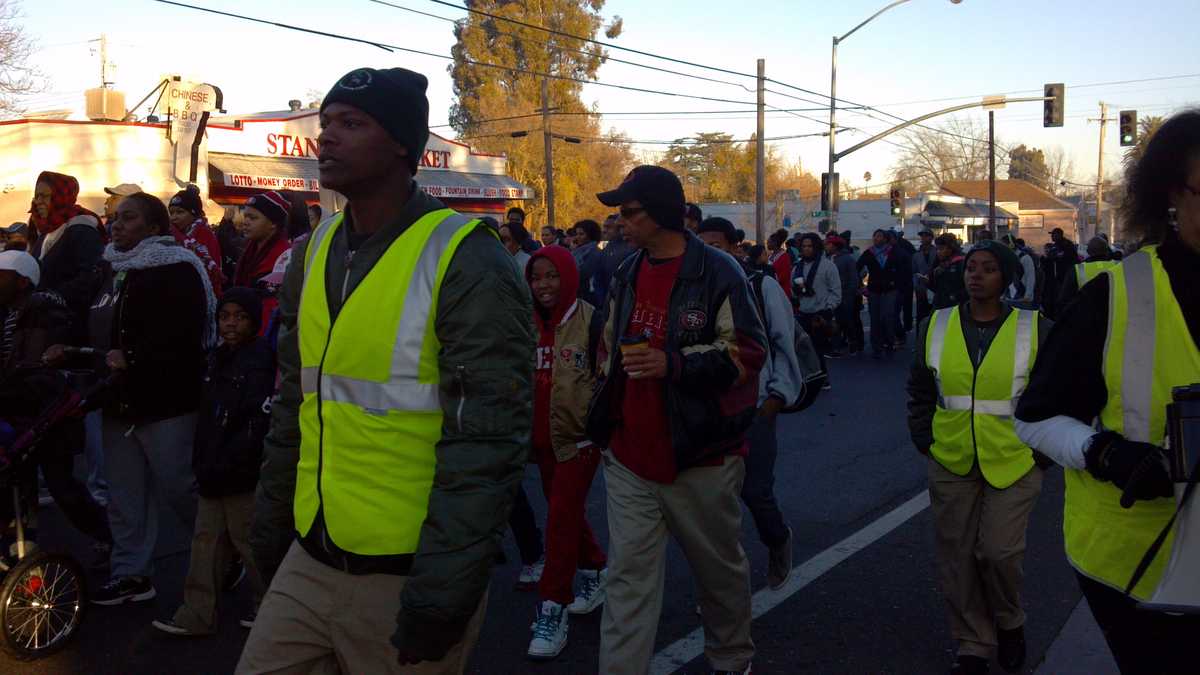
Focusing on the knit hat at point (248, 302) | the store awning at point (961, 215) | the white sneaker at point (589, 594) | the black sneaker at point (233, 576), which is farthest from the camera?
the store awning at point (961, 215)

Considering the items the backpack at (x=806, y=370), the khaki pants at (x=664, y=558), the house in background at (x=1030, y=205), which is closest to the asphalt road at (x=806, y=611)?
the khaki pants at (x=664, y=558)

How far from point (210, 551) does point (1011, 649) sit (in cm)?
355

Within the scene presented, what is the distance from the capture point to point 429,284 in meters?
2.39

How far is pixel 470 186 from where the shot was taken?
33.5 meters

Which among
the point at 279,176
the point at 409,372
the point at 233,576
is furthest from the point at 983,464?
the point at 279,176

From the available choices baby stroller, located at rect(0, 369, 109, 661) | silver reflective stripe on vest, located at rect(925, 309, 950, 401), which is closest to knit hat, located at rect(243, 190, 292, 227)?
baby stroller, located at rect(0, 369, 109, 661)

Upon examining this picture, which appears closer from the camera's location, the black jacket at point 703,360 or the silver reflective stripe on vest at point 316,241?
the silver reflective stripe on vest at point 316,241

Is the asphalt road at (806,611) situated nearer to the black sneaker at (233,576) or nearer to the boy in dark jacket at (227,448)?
the black sneaker at (233,576)

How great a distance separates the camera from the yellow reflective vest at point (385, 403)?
2373mm

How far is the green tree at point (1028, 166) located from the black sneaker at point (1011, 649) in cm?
12989

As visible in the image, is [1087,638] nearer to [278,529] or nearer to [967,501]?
[967,501]

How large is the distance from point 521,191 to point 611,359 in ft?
105

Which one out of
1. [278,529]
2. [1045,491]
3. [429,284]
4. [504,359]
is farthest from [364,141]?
[1045,491]

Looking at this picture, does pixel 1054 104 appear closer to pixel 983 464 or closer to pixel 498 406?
pixel 983 464
